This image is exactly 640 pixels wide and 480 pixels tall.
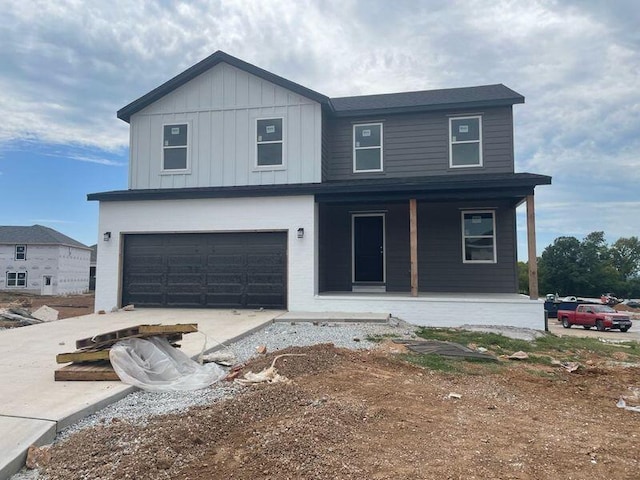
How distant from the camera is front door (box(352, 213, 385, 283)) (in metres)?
12.8

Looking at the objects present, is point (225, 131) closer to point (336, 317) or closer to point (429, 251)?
point (336, 317)

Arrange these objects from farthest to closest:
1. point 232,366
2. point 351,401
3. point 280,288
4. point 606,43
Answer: point 606,43, point 280,288, point 232,366, point 351,401

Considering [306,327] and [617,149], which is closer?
[306,327]

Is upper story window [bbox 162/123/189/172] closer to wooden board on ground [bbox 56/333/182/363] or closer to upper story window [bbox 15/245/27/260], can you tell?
wooden board on ground [bbox 56/333/182/363]

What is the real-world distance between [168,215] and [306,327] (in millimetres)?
5308

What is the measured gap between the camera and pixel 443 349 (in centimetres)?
705

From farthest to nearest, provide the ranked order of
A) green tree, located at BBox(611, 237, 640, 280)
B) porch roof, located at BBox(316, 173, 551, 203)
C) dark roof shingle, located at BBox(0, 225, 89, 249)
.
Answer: green tree, located at BBox(611, 237, 640, 280), dark roof shingle, located at BBox(0, 225, 89, 249), porch roof, located at BBox(316, 173, 551, 203)

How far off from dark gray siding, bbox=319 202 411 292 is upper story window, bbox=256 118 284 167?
1.96 meters

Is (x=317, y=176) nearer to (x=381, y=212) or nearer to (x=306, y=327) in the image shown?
(x=381, y=212)

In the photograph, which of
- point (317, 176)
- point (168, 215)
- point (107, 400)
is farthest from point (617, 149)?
point (107, 400)

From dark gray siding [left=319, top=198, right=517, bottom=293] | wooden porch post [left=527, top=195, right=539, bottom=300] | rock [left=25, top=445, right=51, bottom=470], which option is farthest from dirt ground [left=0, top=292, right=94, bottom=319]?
wooden porch post [left=527, top=195, right=539, bottom=300]

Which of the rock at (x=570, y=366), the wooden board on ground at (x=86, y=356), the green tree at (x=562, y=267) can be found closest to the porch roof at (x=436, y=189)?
the rock at (x=570, y=366)

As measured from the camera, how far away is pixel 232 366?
5.77 m

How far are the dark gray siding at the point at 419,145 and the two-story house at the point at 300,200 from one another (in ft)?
0.10
